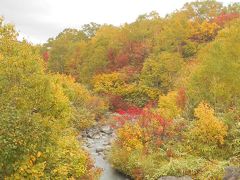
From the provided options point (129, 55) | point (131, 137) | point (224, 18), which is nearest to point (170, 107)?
point (131, 137)

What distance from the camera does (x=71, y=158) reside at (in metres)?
21.1

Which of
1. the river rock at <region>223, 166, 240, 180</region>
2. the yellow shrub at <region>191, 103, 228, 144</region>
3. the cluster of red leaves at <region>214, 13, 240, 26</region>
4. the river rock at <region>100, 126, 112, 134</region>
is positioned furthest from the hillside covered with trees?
the river rock at <region>100, 126, 112, 134</region>

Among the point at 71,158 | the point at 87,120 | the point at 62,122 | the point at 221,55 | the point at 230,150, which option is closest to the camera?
the point at 71,158

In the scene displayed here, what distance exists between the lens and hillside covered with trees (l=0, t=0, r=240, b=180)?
18062 millimetres

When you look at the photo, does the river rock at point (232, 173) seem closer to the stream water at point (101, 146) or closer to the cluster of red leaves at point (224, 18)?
the stream water at point (101, 146)

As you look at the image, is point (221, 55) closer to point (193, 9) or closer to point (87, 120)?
point (87, 120)

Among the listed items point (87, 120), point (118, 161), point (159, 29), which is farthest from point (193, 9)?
point (118, 161)

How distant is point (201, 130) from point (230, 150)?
8.04 feet

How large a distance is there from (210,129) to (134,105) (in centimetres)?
3697

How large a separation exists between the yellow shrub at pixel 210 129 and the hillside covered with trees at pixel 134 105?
0.23 feet

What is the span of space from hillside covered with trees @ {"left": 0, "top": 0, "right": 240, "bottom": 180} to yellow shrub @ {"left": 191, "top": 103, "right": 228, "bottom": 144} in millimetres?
71

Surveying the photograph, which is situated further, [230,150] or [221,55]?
[221,55]

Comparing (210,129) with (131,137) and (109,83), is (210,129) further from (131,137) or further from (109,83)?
(109,83)

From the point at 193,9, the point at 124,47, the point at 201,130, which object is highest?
the point at 193,9
